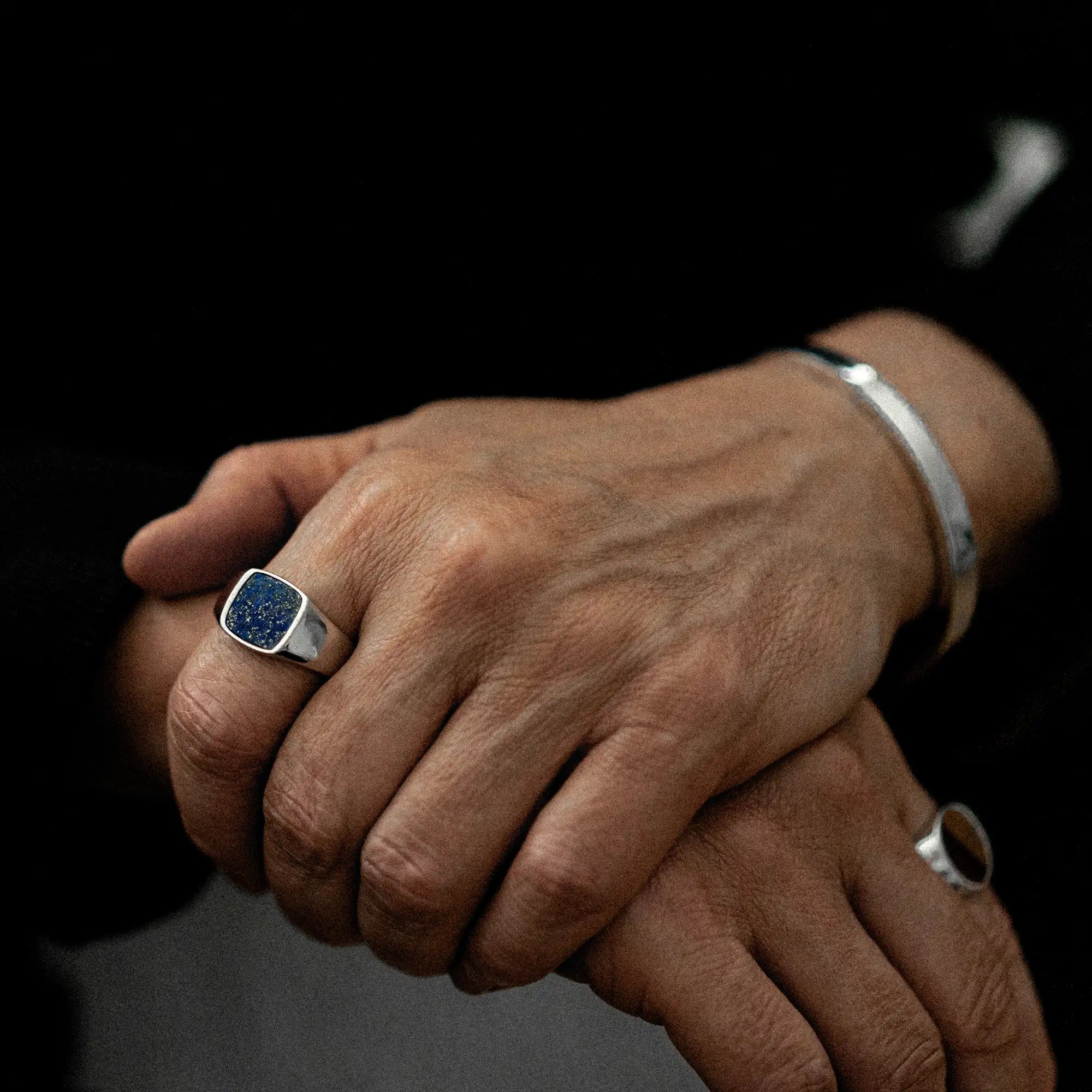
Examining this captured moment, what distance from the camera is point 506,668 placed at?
25.9 inches

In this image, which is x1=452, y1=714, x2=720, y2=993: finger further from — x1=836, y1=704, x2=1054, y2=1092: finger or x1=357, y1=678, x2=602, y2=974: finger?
x1=836, y1=704, x2=1054, y2=1092: finger

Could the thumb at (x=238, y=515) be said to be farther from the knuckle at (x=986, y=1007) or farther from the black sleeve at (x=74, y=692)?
the knuckle at (x=986, y=1007)

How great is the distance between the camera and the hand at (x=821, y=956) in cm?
66

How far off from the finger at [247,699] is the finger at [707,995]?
27 cm

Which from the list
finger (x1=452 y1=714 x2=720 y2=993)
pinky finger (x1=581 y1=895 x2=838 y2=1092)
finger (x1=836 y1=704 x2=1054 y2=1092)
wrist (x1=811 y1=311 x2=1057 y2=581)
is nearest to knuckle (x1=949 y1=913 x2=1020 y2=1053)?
finger (x1=836 y1=704 x2=1054 y2=1092)

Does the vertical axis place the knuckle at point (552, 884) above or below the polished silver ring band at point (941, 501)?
below

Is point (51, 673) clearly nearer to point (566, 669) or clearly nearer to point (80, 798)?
point (80, 798)

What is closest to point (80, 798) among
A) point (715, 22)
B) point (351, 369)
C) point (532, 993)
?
point (532, 993)

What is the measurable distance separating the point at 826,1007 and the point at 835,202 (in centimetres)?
93

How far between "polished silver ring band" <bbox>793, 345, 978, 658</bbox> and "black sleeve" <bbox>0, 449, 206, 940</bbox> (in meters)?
0.66

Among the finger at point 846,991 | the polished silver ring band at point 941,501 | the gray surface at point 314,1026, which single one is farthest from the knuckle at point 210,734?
the polished silver ring band at point 941,501

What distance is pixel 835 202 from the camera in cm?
120

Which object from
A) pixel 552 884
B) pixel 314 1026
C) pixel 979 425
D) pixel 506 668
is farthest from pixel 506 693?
pixel 979 425

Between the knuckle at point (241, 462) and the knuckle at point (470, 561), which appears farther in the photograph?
the knuckle at point (241, 462)
